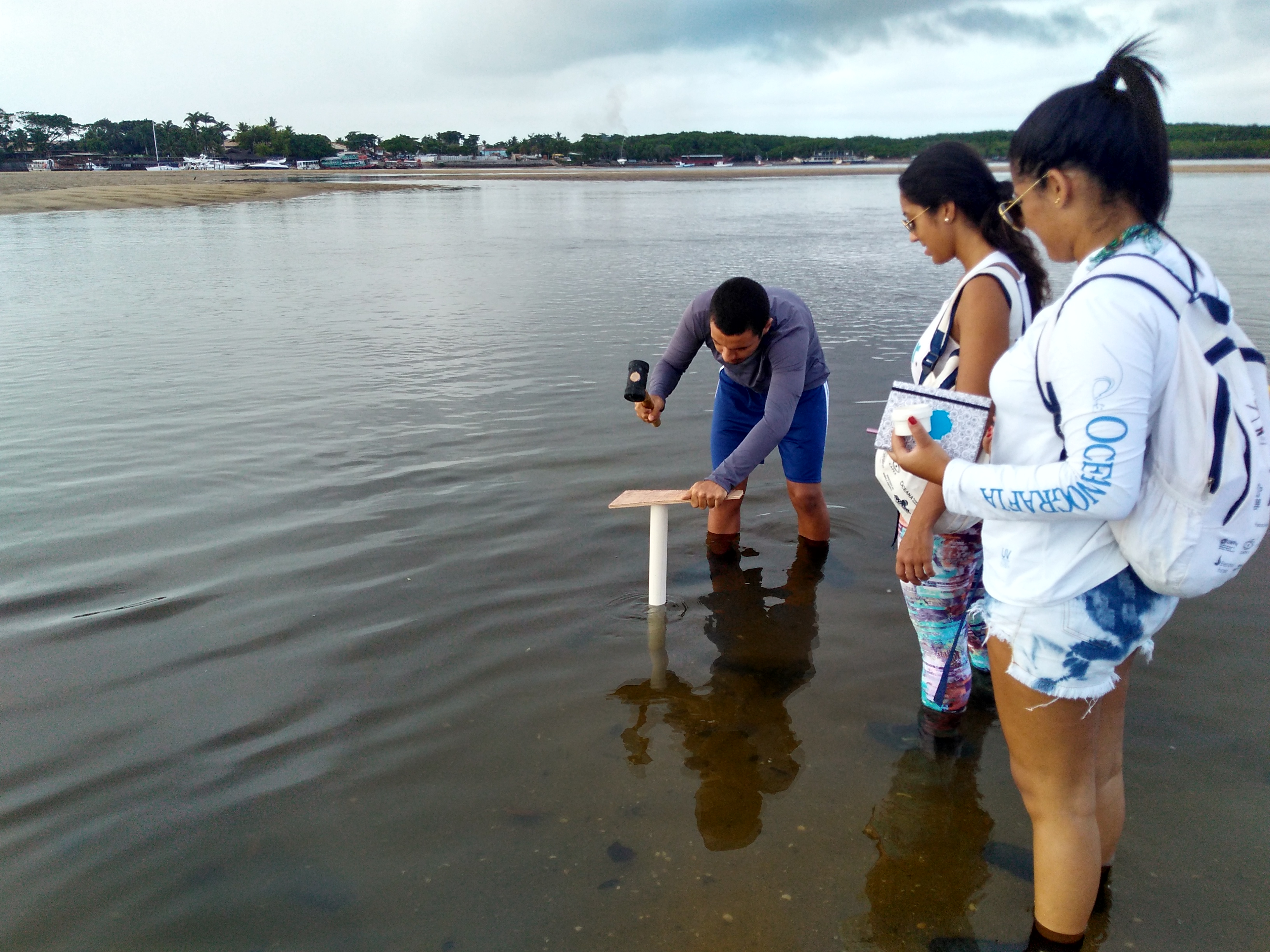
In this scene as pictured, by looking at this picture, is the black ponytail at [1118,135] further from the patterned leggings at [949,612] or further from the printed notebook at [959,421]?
the patterned leggings at [949,612]

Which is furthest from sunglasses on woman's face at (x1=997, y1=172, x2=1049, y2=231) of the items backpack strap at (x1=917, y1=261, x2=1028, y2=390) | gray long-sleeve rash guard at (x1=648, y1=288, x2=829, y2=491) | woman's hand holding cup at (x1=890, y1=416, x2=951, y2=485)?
gray long-sleeve rash guard at (x1=648, y1=288, x2=829, y2=491)

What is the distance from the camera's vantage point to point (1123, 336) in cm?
162

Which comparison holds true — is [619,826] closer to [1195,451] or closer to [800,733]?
[800,733]

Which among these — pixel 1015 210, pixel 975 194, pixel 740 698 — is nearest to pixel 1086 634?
pixel 1015 210

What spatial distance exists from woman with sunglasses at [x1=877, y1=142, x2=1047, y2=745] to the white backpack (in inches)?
34.4

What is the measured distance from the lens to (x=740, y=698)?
12.7 feet

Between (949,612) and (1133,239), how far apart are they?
163cm

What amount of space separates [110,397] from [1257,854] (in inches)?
374

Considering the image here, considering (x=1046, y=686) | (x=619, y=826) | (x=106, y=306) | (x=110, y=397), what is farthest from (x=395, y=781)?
(x=106, y=306)

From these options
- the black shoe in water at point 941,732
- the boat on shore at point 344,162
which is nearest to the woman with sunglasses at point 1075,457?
the black shoe in water at point 941,732

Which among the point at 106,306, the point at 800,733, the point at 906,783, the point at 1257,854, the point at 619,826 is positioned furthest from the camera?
the point at 106,306

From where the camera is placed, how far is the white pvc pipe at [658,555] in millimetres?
4129

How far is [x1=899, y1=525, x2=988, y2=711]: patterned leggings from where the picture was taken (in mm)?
2953

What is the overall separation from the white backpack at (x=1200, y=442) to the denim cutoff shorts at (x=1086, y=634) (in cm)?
12
